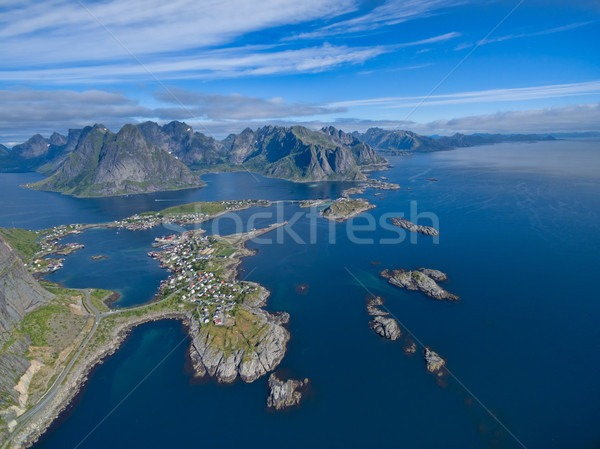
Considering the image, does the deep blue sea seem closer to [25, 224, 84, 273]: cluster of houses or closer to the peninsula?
the peninsula

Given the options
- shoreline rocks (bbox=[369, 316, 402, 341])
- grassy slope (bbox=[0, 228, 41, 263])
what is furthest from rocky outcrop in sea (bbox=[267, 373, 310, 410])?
grassy slope (bbox=[0, 228, 41, 263])

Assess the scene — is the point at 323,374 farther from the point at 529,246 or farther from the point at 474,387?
the point at 529,246

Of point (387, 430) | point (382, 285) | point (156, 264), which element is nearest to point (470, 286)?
point (382, 285)

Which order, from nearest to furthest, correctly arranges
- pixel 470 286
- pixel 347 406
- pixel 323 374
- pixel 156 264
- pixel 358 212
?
1. pixel 347 406
2. pixel 323 374
3. pixel 470 286
4. pixel 156 264
5. pixel 358 212

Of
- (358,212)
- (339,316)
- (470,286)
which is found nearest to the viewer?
(339,316)

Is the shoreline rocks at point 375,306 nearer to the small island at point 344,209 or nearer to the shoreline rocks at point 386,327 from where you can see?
the shoreline rocks at point 386,327

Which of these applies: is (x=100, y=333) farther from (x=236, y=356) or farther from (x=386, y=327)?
(x=386, y=327)

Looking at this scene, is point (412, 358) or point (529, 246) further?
point (529, 246)
